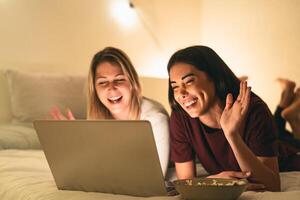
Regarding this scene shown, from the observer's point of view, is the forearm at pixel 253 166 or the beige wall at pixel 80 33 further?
the beige wall at pixel 80 33

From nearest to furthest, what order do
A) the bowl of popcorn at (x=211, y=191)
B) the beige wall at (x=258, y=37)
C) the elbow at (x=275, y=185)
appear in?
the bowl of popcorn at (x=211, y=191)
the elbow at (x=275, y=185)
the beige wall at (x=258, y=37)

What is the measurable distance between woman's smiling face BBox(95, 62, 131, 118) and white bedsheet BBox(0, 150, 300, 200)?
14.0 inches

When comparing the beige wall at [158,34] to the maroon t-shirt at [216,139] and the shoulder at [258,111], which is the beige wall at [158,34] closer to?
the maroon t-shirt at [216,139]

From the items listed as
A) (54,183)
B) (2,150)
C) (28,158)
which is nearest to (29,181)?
(54,183)

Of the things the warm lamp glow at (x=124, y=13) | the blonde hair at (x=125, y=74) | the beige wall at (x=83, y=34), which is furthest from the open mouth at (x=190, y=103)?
the warm lamp glow at (x=124, y=13)

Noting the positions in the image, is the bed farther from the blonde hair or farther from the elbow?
the blonde hair

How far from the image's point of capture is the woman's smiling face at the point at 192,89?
4.54 ft

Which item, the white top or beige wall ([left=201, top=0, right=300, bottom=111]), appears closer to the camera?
the white top

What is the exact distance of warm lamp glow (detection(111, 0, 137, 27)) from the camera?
2.79 metres

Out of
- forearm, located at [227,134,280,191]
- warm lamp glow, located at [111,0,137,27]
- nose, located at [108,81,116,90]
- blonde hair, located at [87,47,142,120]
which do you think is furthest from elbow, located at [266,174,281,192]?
warm lamp glow, located at [111,0,137,27]

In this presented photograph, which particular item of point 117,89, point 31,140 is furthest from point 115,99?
point 31,140

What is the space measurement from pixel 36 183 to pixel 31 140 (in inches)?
28.6

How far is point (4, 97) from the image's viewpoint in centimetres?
232

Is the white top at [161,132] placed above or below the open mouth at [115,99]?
below
